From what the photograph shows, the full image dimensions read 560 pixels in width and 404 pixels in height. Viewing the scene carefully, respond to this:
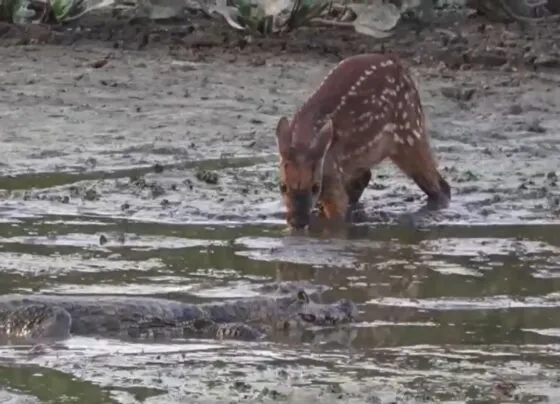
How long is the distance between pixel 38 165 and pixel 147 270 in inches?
118

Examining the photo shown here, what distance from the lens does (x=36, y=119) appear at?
1243cm

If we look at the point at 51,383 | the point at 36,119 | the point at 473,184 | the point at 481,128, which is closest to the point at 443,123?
the point at 481,128

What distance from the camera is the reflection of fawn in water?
959 centimetres

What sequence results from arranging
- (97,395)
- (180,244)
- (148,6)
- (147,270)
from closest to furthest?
(97,395), (147,270), (180,244), (148,6)

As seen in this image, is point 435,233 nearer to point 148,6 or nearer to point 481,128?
point 481,128

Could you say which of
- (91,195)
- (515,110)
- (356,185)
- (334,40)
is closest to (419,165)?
(356,185)

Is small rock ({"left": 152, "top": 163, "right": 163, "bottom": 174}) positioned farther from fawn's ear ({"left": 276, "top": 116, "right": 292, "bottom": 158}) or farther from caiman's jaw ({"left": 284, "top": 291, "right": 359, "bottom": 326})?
caiman's jaw ({"left": 284, "top": 291, "right": 359, "bottom": 326})

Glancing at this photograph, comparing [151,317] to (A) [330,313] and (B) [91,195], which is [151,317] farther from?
(B) [91,195]

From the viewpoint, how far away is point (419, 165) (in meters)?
10.4

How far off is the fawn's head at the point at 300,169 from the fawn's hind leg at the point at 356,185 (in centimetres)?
55

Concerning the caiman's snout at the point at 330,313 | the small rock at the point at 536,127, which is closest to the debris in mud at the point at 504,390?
the caiman's snout at the point at 330,313

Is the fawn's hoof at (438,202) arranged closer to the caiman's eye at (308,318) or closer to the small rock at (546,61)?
the caiman's eye at (308,318)

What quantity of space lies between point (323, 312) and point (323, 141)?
265 cm

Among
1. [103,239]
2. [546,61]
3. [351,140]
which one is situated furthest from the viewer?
[546,61]
